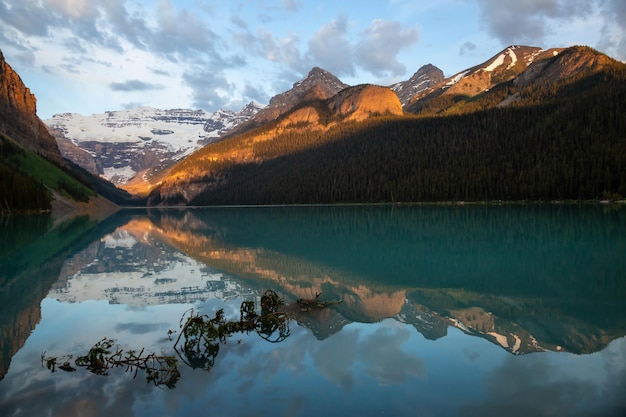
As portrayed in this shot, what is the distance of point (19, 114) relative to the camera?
6673 inches

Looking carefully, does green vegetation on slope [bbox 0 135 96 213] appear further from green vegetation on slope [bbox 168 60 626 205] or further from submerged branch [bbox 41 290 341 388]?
submerged branch [bbox 41 290 341 388]

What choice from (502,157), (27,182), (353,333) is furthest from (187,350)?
(502,157)

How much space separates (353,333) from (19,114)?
20356cm

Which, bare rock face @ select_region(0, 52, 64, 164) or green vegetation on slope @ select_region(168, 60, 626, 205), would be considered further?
bare rock face @ select_region(0, 52, 64, 164)

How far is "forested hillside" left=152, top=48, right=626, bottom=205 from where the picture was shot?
106375 mm

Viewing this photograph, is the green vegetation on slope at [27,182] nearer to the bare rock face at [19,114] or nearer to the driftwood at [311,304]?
the bare rock face at [19,114]

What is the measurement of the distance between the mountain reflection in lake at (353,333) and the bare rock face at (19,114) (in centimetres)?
16295

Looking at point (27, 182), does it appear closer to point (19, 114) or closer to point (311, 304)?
point (19, 114)

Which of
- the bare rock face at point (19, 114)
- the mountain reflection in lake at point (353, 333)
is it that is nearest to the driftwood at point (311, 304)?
the mountain reflection in lake at point (353, 333)

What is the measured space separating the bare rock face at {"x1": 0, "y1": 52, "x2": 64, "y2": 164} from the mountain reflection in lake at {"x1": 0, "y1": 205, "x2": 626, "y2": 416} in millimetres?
162949

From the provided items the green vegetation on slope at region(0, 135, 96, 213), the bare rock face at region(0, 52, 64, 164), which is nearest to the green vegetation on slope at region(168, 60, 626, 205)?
the green vegetation on slope at region(0, 135, 96, 213)

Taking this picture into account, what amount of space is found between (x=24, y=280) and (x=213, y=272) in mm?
10264

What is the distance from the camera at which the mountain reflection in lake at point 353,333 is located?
8.59 meters

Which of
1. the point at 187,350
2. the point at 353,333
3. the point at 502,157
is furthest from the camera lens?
the point at 502,157
